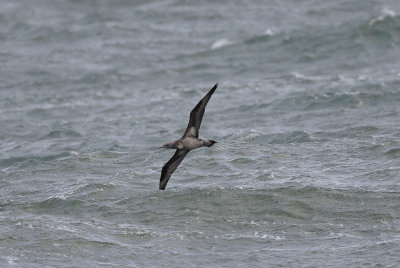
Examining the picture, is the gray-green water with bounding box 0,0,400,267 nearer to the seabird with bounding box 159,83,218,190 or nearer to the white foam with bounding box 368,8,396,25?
the white foam with bounding box 368,8,396,25

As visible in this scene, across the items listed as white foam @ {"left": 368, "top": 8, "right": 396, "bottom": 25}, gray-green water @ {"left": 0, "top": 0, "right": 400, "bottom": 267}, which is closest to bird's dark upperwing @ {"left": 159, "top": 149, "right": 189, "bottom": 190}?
gray-green water @ {"left": 0, "top": 0, "right": 400, "bottom": 267}

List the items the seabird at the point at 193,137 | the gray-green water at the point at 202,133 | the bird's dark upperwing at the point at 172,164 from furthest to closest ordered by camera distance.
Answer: the bird's dark upperwing at the point at 172,164 → the gray-green water at the point at 202,133 → the seabird at the point at 193,137

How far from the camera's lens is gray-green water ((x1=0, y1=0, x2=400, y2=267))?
1969 centimetres

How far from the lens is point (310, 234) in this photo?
64.6ft

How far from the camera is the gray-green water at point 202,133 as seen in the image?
19688mm

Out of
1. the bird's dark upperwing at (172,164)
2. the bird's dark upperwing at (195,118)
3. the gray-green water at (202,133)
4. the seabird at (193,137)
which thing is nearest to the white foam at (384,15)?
the gray-green water at (202,133)

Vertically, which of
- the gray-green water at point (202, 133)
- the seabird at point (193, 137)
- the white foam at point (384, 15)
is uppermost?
the seabird at point (193, 137)

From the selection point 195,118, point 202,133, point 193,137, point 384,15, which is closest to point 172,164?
point 193,137

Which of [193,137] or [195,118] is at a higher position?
[195,118]

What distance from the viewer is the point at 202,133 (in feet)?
96.5

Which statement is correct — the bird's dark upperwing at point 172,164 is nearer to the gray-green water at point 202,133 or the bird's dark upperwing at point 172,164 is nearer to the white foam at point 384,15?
the gray-green water at point 202,133

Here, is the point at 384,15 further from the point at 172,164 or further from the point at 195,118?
the point at 195,118

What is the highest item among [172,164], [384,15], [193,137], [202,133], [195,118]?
[195,118]

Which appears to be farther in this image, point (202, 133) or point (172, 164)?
point (202, 133)
